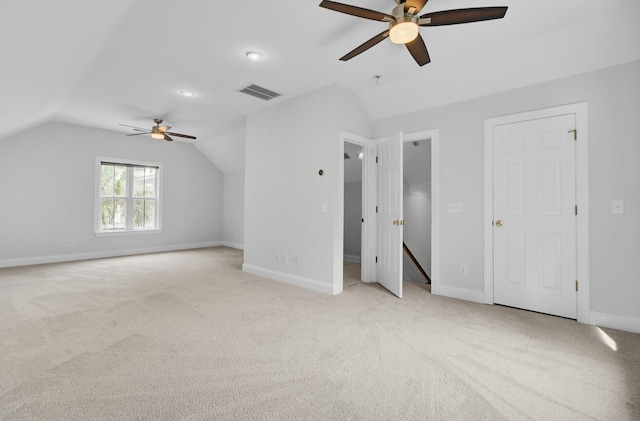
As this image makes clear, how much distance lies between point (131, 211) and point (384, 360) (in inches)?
275

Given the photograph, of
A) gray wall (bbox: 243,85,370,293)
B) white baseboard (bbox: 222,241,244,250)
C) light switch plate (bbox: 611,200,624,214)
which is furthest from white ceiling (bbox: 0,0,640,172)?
white baseboard (bbox: 222,241,244,250)

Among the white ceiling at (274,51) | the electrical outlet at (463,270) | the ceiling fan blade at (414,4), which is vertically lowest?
the electrical outlet at (463,270)

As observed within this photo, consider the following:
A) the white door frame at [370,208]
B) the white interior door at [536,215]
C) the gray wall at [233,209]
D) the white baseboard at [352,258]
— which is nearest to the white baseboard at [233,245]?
the gray wall at [233,209]

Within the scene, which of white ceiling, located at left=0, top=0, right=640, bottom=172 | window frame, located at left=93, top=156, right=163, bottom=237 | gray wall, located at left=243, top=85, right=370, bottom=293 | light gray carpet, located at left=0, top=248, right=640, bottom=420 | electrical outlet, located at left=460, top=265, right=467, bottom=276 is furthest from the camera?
window frame, located at left=93, top=156, right=163, bottom=237

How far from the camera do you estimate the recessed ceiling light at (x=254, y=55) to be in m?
3.09

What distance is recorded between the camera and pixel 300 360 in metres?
2.16

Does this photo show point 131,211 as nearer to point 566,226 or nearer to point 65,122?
point 65,122

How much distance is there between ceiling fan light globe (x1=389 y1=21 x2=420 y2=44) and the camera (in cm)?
205

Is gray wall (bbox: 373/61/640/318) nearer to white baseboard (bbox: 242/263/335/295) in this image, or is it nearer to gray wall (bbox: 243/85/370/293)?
gray wall (bbox: 243/85/370/293)

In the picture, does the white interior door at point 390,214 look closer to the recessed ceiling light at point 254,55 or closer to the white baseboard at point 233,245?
the recessed ceiling light at point 254,55

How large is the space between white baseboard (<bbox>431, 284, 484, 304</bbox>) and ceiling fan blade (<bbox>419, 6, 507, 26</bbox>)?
290cm

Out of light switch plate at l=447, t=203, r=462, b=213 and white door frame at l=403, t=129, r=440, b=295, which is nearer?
light switch plate at l=447, t=203, r=462, b=213

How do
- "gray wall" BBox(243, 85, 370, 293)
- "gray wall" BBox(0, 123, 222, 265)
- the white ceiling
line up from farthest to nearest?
"gray wall" BBox(0, 123, 222, 265) < "gray wall" BBox(243, 85, 370, 293) < the white ceiling

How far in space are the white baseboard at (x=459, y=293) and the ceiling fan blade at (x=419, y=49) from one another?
2715 millimetres
